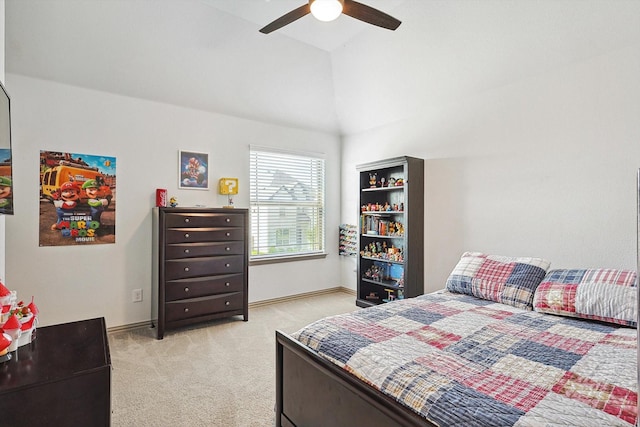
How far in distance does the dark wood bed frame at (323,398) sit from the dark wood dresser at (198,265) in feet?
6.28

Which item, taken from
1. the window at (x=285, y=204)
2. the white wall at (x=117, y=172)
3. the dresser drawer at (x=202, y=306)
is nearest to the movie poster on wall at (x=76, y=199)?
the white wall at (x=117, y=172)

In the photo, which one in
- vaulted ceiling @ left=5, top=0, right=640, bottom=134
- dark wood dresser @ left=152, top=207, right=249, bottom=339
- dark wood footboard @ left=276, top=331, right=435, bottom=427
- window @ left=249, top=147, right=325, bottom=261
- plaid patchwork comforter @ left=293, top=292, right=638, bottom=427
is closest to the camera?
plaid patchwork comforter @ left=293, top=292, right=638, bottom=427

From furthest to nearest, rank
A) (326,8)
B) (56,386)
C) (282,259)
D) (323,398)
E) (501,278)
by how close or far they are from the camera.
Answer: (282,259)
(501,278)
(326,8)
(323,398)
(56,386)

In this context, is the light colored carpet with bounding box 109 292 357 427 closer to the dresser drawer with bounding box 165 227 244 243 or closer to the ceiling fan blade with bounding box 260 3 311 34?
the dresser drawer with bounding box 165 227 244 243

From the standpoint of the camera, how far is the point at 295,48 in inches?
143

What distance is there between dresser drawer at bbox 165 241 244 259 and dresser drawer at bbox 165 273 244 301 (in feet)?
0.84

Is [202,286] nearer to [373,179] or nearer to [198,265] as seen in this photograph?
[198,265]

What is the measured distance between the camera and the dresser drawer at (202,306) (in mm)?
3355

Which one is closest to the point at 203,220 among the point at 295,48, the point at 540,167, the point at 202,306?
the point at 202,306

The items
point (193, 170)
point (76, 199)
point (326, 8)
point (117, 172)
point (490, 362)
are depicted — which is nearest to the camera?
point (490, 362)

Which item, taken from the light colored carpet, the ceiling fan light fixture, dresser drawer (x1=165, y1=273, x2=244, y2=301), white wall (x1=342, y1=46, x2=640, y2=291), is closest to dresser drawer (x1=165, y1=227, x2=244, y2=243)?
dresser drawer (x1=165, y1=273, x2=244, y2=301)

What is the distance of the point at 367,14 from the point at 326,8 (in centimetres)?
31

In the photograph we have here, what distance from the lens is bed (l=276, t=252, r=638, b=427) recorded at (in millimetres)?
1137

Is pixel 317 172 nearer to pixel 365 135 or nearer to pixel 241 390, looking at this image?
pixel 365 135
